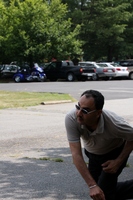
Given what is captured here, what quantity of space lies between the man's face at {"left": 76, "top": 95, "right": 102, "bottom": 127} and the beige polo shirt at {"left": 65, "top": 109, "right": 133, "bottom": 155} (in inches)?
3.7

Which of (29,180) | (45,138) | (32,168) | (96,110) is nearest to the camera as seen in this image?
(96,110)

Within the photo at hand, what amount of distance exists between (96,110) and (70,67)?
1349 inches

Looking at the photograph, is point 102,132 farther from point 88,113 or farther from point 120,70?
point 120,70

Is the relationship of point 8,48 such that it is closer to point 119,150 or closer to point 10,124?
point 10,124

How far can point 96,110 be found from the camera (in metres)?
4.12

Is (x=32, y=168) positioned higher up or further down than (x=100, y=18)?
further down

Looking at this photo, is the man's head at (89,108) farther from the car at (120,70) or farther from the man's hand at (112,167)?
the car at (120,70)

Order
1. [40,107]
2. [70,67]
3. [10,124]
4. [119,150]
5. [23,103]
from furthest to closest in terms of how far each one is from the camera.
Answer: [70,67] → [23,103] → [40,107] → [10,124] → [119,150]

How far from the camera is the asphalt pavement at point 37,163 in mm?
6219

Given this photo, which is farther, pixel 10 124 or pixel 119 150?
pixel 10 124

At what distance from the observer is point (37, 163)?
26.1 ft

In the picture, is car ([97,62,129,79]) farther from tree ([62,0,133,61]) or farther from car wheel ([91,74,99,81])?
tree ([62,0,133,61])

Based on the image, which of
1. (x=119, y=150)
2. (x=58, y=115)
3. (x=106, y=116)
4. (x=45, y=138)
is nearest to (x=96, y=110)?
(x=106, y=116)

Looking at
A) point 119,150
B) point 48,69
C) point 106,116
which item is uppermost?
point 106,116
